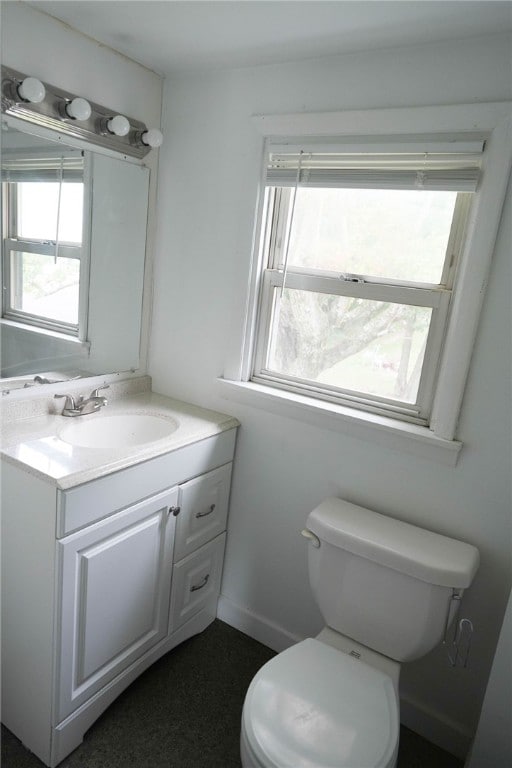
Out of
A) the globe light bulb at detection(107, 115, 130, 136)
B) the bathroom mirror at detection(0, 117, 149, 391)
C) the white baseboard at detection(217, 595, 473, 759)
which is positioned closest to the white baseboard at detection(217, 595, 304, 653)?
the white baseboard at detection(217, 595, 473, 759)

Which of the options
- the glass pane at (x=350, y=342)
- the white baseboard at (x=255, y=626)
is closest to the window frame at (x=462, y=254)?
the glass pane at (x=350, y=342)

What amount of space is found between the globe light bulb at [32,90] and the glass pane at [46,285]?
17.7 inches

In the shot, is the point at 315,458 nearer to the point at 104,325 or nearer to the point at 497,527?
the point at 497,527

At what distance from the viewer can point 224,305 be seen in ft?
6.13

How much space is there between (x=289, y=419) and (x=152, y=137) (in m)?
1.15

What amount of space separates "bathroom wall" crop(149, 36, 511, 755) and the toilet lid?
1.47 feet

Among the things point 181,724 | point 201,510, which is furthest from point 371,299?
point 181,724

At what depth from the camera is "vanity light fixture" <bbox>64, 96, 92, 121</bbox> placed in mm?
1492

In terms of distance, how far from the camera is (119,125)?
164 cm

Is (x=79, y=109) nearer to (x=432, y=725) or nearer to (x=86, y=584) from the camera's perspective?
(x=86, y=584)

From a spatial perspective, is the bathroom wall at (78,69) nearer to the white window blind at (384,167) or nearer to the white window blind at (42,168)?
the white window blind at (42,168)

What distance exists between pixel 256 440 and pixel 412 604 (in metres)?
0.77

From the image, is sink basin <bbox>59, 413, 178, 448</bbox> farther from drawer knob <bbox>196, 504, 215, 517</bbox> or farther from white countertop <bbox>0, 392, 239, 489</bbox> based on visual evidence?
drawer knob <bbox>196, 504, 215, 517</bbox>

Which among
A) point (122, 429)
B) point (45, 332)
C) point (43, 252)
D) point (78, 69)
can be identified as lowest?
point (122, 429)
